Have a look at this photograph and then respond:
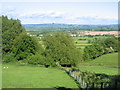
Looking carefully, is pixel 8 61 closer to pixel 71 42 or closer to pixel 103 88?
pixel 71 42

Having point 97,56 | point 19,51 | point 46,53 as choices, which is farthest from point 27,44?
point 97,56

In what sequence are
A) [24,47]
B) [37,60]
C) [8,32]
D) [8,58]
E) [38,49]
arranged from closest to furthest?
[37,60] < [8,58] < [24,47] < [38,49] < [8,32]

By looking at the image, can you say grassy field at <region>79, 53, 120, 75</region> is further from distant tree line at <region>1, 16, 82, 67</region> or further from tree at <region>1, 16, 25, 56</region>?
tree at <region>1, 16, 25, 56</region>

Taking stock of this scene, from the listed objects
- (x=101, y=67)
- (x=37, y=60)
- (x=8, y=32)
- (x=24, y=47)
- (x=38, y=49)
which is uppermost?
(x=8, y=32)

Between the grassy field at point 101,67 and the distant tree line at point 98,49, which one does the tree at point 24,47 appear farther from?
the distant tree line at point 98,49

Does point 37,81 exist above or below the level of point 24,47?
below

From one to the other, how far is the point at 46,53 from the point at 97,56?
14668 mm

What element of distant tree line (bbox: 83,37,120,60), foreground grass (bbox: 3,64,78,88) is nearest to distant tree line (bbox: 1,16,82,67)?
distant tree line (bbox: 83,37,120,60)

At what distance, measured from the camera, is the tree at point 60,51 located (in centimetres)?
2817

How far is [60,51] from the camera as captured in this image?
2856 centimetres

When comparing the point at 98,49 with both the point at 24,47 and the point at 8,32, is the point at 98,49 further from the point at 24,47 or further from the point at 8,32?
the point at 8,32

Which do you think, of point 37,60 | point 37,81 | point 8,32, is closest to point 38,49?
point 37,60

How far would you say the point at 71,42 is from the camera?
30047 millimetres

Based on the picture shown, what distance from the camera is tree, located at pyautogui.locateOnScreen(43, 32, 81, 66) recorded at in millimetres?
28172
